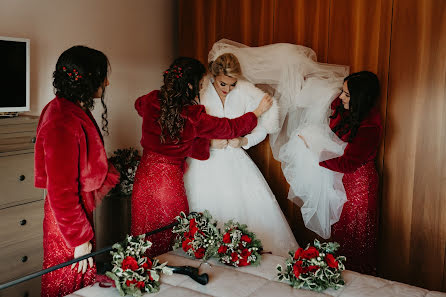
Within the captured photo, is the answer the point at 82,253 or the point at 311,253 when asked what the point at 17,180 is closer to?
the point at 82,253

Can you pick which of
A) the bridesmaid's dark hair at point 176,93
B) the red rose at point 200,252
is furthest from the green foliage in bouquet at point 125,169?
the red rose at point 200,252

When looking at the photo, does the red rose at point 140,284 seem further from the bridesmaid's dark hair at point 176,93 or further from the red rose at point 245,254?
the bridesmaid's dark hair at point 176,93

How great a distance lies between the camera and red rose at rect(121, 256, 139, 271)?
67.6 inches

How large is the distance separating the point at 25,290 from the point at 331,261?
1954 mm

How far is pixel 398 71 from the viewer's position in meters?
2.98

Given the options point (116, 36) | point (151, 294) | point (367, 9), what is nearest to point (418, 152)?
point (367, 9)

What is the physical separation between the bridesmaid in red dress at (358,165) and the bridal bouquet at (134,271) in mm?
1459

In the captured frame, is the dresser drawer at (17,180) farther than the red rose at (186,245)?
Yes

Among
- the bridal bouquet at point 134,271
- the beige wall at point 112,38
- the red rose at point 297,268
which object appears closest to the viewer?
the bridal bouquet at point 134,271

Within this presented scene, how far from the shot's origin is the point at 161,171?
270 cm

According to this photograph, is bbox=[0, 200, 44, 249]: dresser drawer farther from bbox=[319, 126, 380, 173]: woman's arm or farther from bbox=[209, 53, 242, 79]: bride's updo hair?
bbox=[319, 126, 380, 173]: woman's arm

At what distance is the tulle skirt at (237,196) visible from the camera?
3008mm

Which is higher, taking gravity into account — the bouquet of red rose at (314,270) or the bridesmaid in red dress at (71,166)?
the bridesmaid in red dress at (71,166)

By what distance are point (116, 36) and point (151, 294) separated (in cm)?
254
